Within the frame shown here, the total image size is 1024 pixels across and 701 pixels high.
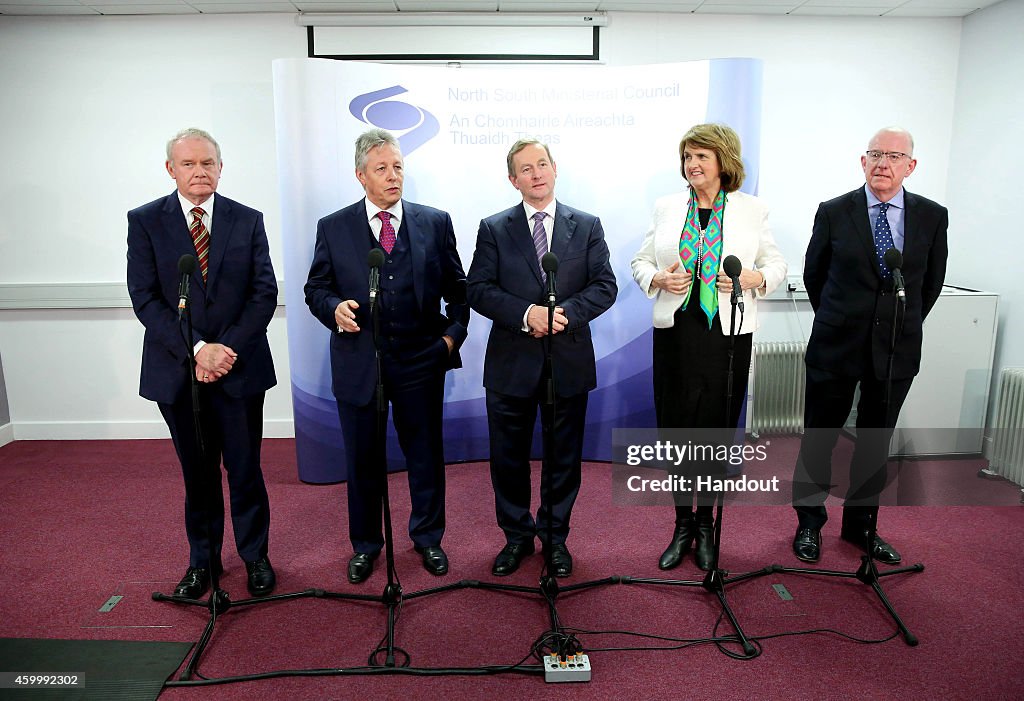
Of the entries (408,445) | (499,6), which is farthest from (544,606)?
(499,6)

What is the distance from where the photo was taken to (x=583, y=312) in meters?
2.91

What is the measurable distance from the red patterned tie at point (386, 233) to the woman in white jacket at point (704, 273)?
1.03 metres

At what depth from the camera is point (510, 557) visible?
3203 millimetres

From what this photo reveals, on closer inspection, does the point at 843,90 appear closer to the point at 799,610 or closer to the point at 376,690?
the point at 799,610

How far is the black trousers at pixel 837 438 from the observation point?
3.21m

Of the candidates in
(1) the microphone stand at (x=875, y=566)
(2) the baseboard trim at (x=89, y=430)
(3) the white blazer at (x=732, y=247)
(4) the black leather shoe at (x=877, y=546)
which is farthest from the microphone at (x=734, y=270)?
(2) the baseboard trim at (x=89, y=430)

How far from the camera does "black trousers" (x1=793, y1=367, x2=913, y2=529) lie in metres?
3.21

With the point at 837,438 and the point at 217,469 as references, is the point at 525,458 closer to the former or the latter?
the point at 217,469

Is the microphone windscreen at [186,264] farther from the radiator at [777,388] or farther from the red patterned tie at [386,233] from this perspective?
the radiator at [777,388]

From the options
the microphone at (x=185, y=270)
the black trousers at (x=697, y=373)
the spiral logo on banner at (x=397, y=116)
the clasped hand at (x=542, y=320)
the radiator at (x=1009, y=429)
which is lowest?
the radiator at (x=1009, y=429)

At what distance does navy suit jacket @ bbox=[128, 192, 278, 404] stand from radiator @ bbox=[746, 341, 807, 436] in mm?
3365

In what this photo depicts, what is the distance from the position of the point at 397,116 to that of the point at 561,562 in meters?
2.57

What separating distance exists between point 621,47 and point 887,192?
2.37 meters

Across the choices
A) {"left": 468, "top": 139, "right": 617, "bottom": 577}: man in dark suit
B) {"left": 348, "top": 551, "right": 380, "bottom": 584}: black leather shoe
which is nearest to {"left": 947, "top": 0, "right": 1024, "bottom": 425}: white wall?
{"left": 468, "top": 139, "right": 617, "bottom": 577}: man in dark suit
